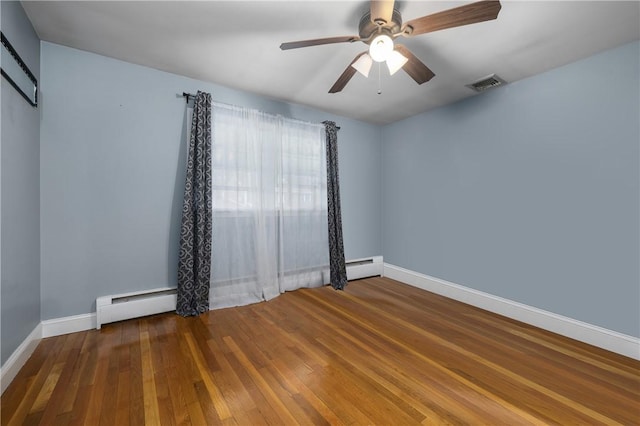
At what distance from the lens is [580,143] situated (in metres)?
2.26

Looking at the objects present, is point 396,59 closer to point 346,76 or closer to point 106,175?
point 346,76

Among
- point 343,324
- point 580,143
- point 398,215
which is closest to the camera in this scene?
point 580,143

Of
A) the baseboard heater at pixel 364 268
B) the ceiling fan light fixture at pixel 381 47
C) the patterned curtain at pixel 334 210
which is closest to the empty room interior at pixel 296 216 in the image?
the ceiling fan light fixture at pixel 381 47

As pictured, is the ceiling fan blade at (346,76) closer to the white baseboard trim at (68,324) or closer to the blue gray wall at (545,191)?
the blue gray wall at (545,191)

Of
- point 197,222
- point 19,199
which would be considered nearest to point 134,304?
point 197,222

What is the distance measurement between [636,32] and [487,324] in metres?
2.51

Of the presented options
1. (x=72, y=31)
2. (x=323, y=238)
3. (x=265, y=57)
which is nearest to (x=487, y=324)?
(x=323, y=238)

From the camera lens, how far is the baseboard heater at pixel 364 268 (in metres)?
3.84

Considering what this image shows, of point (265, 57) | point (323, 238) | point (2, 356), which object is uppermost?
point (265, 57)

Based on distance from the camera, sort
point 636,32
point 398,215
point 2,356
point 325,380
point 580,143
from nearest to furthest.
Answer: point 2,356, point 325,380, point 636,32, point 580,143, point 398,215

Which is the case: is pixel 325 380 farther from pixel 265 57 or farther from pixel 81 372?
pixel 265 57

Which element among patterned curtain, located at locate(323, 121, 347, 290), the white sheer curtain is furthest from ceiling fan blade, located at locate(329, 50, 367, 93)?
patterned curtain, located at locate(323, 121, 347, 290)

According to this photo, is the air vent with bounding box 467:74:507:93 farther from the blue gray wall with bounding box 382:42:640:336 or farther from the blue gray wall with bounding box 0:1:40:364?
the blue gray wall with bounding box 0:1:40:364

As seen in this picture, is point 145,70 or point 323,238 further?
point 323,238
